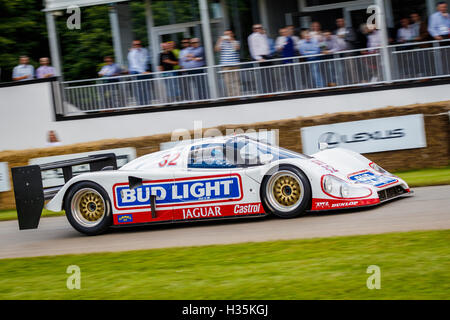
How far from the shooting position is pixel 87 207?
9531 mm

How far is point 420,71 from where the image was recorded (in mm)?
15359

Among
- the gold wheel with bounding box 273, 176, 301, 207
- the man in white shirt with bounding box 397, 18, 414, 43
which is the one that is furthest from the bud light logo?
the man in white shirt with bounding box 397, 18, 414, 43

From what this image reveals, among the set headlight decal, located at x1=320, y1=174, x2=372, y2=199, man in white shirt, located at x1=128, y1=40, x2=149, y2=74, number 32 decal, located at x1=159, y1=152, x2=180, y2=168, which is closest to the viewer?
headlight decal, located at x1=320, y1=174, x2=372, y2=199

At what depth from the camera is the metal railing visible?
15391 mm

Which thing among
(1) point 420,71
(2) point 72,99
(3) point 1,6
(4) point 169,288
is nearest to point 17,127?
(2) point 72,99

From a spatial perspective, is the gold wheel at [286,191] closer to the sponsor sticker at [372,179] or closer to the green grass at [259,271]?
the sponsor sticker at [372,179]

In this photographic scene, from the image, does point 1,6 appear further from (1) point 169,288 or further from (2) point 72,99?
(1) point 169,288

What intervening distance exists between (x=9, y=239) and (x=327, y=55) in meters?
8.85

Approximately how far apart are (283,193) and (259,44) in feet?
25.8

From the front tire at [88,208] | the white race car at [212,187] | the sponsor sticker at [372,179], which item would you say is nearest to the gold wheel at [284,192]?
the white race car at [212,187]

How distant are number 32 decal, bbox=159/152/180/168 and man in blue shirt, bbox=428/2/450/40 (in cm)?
819

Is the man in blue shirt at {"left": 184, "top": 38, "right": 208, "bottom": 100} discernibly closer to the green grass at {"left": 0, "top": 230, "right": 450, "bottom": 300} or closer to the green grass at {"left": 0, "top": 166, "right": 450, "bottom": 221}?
the green grass at {"left": 0, "top": 166, "right": 450, "bottom": 221}

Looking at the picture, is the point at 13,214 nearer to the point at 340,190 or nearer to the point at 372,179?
the point at 340,190

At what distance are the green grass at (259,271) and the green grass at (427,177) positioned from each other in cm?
366
